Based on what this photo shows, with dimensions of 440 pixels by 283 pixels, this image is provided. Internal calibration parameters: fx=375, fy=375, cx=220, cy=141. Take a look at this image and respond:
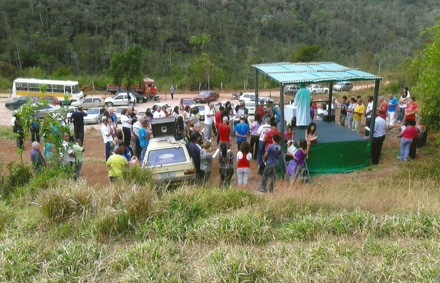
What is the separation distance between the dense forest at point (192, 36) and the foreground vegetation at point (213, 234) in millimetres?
40179

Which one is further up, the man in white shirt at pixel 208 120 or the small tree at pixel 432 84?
the small tree at pixel 432 84

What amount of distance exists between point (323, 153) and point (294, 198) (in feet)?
12.7

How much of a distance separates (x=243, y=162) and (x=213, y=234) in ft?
10.3

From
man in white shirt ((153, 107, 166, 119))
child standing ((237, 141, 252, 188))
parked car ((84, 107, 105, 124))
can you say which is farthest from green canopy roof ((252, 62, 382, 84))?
parked car ((84, 107, 105, 124))

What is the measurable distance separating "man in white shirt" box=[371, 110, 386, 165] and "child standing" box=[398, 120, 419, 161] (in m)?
0.57

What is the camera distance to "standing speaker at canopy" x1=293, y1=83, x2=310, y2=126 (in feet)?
38.2

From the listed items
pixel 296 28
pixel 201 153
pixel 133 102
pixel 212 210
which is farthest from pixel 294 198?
pixel 296 28

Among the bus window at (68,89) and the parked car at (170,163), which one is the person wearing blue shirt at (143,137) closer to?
the parked car at (170,163)

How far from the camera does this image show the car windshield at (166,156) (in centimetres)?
873

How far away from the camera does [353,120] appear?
13812 mm

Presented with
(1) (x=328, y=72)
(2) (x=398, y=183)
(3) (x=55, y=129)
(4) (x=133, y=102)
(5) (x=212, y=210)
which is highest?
(1) (x=328, y=72)

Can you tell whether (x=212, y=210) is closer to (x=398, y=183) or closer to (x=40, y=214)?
(x=40, y=214)

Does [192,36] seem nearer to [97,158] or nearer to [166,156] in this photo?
[97,158]

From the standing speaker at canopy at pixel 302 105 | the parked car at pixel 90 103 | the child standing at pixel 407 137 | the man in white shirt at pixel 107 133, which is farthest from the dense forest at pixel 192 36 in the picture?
the child standing at pixel 407 137
